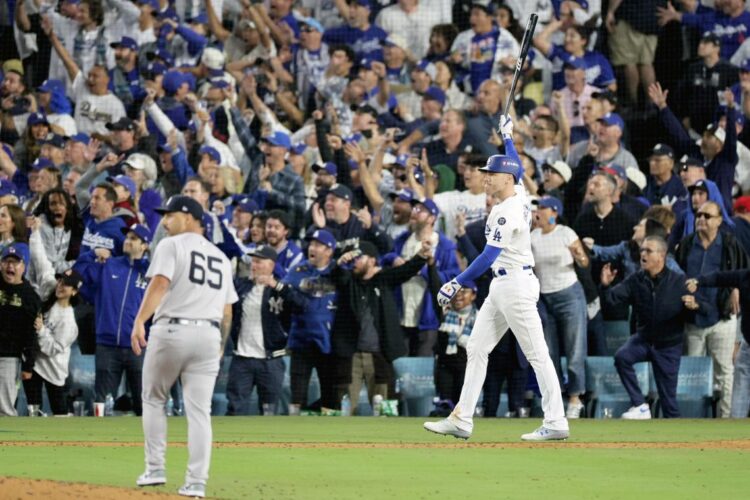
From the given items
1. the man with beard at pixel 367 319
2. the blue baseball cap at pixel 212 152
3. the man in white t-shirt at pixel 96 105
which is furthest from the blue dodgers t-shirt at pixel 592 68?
the man in white t-shirt at pixel 96 105

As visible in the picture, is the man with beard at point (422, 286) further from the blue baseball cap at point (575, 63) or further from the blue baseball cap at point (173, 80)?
the blue baseball cap at point (173, 80)

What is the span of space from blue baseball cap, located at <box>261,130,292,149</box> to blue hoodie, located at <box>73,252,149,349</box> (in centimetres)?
301

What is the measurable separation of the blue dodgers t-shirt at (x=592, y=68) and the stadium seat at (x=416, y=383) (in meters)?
4.86

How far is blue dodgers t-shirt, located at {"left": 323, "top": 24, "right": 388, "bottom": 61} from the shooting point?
1891 cm

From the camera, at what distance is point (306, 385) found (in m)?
14.2

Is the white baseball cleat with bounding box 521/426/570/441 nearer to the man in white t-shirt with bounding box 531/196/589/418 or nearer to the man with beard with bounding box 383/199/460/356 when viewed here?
the man in white t-shirt with bounding box 531/196/589/418

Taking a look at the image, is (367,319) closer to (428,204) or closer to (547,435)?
(428,204)

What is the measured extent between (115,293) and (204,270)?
692 cm

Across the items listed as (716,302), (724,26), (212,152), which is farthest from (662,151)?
(212,152)

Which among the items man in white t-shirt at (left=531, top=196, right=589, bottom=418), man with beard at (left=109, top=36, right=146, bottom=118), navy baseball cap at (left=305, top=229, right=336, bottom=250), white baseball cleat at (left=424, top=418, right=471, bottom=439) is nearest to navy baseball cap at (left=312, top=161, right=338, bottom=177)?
navy baseball cap at (left=305, top=229, right=336, bottom=250)

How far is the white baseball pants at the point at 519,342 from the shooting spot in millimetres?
9961

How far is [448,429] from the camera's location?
33.2 feet

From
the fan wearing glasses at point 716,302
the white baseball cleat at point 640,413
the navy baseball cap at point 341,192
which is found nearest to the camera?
the white baseball cleat at point 640,413

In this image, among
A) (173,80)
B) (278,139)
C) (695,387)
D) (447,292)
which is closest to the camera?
(447,292)
